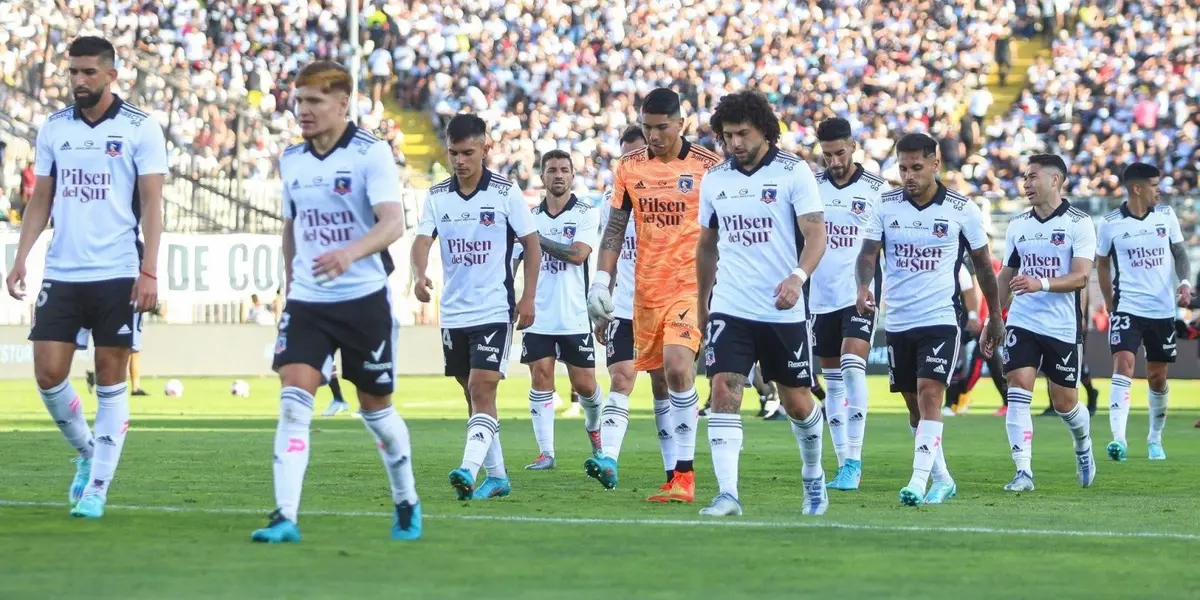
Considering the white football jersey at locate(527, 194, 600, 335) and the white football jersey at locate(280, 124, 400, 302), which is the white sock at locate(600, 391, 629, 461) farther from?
the white football jersey at locate(280, 124, 400, 302)

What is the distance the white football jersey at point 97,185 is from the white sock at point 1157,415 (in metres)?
9.73

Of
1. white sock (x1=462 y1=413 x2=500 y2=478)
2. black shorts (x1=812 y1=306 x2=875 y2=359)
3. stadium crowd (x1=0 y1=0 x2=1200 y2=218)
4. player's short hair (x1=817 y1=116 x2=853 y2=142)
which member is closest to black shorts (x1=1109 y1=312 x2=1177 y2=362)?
black shorts (x1=812 y1=306 x2=875 y2=359)

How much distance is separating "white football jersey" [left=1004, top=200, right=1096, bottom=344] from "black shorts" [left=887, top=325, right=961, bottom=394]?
1.66 metres

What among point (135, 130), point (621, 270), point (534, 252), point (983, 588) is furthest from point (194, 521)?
point (621, 270)

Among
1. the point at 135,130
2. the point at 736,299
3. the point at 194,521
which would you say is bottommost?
the point at 194,521

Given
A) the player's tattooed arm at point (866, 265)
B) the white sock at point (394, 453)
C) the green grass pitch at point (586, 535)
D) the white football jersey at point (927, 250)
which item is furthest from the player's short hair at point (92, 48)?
the white football jersey at point (927, 250)

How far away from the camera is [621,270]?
549 inches

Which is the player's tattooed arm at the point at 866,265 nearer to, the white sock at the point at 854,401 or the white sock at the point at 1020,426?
the white sock at the point at 854,401

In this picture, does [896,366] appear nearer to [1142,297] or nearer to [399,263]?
[1142,297]

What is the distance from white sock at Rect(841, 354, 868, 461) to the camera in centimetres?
1298

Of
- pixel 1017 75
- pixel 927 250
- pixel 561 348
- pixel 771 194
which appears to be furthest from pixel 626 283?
pixel 1017 75

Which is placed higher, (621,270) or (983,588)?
(621,270)

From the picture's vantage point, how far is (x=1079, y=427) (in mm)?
13305

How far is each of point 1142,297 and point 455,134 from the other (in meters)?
7.82
